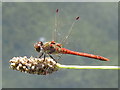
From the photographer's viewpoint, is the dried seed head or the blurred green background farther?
the blurred green background

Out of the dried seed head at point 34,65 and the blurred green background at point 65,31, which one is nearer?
the dried seed head at point 34,65

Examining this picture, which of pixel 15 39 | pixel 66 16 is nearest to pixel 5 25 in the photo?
pixel 15 39

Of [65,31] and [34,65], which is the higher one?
A: [65,31]

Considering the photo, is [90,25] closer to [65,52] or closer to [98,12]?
[98,12]

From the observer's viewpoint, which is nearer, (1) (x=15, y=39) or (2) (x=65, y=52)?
(2) (x=65, y=52)
